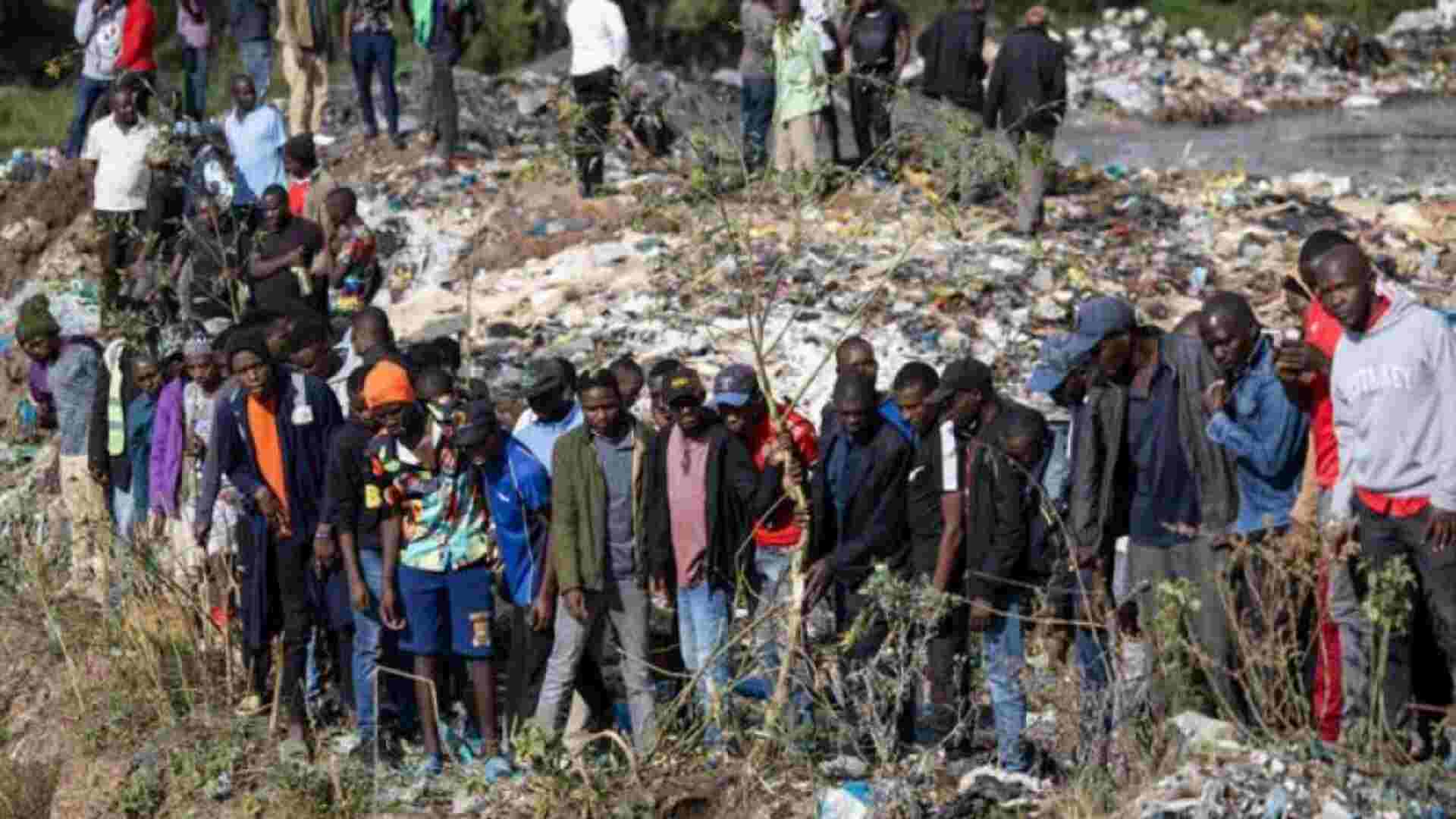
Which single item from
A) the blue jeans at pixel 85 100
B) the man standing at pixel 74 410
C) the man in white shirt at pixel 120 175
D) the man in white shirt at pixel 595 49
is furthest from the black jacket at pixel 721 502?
the blue jeans at pixel 85 100

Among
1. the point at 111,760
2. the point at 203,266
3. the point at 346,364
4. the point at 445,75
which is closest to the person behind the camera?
the point at 111,760

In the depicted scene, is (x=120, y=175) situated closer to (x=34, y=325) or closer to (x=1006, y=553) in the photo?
(x=34, y=325)

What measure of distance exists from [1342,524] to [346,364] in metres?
4.75

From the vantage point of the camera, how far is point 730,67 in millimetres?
25922

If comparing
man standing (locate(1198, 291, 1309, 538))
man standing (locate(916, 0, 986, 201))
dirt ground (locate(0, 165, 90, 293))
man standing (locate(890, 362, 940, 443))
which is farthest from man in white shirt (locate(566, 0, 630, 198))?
man standing (locate(1198, 291, 1309, 538))

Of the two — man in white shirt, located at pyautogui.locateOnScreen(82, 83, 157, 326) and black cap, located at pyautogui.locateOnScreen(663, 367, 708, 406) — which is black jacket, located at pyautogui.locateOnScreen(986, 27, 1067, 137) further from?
black cap, located at pyautogui.locateOnScreen(663, 367, 708, 406)

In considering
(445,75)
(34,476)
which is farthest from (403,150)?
(34,476)

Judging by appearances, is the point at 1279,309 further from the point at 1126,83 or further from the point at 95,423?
the point at 1126,83

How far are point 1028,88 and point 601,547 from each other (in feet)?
20.2

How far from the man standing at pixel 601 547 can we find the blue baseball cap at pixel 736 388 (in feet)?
0.93

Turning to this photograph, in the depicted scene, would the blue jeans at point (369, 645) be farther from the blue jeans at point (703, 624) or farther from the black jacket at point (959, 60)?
the black jacket at point (959, 60)

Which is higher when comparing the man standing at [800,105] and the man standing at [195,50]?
the man standing at [195,50]

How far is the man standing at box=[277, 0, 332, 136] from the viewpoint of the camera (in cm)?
1503

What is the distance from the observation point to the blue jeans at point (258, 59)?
15547 mm
